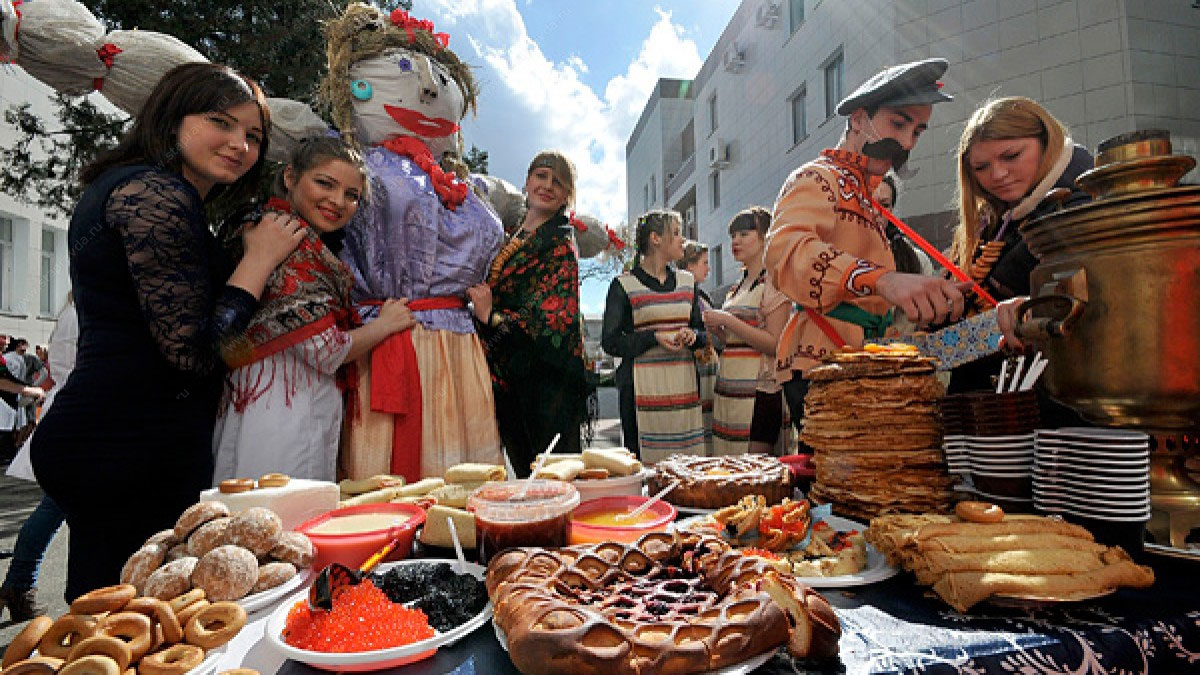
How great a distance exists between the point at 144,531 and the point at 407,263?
4.29 feet

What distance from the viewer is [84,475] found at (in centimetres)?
162

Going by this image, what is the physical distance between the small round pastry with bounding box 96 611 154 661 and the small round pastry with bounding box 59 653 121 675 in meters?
0.07

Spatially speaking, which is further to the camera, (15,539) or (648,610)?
(15,539)

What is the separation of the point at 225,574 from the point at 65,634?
219 mm

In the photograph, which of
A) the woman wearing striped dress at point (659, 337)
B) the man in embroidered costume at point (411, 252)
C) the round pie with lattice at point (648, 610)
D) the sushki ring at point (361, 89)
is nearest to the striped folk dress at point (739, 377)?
the woman wearing striped dress at point (659, 337)

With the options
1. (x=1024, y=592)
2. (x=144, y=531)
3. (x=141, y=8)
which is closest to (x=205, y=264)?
(x=144, y=531)

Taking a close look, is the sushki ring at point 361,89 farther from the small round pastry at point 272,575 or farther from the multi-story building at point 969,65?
the multi-story building at point 969,65

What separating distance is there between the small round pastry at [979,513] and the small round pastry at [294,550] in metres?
1.38

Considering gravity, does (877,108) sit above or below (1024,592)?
above

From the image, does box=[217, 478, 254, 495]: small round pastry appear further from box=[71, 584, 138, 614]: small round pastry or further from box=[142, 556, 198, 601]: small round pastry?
box=[71, 584, 138, 614]: small round pastry

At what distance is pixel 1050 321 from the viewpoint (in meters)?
1.24

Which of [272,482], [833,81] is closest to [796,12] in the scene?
[833,81]

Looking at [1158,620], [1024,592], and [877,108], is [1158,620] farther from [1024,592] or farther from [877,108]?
[877,108]

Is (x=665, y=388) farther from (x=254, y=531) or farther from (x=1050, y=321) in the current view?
(x=254, y=531)
